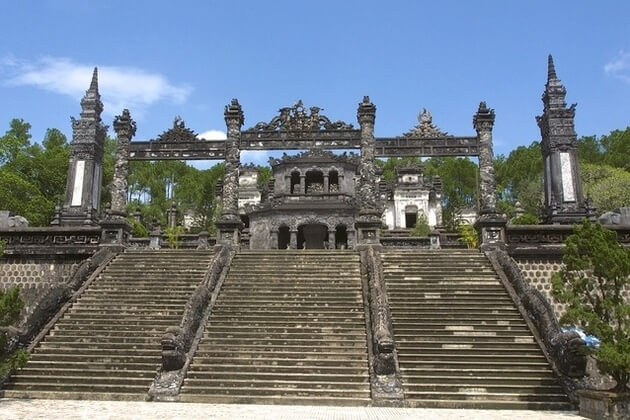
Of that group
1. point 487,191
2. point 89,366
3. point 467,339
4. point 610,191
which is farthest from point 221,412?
point 610,191

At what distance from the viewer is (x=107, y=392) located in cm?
1132

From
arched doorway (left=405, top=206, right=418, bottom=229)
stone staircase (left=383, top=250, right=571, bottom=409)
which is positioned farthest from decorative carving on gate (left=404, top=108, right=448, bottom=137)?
arched doorway (left=405, top=206, right=418, bottom=229)

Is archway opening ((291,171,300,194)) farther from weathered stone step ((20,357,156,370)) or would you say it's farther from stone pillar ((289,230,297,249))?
weathered stone step ((20,357,156,370))

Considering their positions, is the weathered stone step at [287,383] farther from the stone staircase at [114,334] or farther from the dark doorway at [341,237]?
the dark doorway at [341,237]

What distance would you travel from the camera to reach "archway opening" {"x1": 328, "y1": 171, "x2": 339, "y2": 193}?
35.7m

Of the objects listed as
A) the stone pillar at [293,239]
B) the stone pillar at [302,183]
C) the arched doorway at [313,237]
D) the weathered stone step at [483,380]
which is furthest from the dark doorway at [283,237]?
the weathered stone step at [483,380]

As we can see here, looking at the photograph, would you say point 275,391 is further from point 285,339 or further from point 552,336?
point 552,336

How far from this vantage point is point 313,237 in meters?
34.4

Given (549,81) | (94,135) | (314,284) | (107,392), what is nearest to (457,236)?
(549,81)

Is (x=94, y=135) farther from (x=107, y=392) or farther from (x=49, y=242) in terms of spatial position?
(x=107, y=392)

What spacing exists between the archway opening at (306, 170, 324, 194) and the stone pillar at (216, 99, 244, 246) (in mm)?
13507

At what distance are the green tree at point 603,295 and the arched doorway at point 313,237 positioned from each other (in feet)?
77.8

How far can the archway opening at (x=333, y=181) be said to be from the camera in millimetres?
35688

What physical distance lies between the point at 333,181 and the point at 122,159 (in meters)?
15.9
